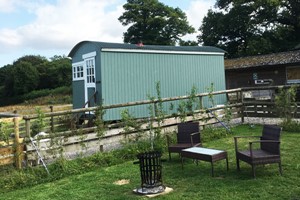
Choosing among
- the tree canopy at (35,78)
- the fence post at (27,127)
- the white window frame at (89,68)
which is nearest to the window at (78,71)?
the white window frame at (89,68)

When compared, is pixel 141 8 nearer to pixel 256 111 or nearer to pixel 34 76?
pixel 34 76

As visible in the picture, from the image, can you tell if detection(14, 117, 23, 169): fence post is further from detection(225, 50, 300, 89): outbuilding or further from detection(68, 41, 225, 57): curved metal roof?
detection(225, 50, 300, 89): outbuilding

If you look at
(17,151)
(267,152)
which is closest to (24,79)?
(17,151)

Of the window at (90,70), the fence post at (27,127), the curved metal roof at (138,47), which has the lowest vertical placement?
the fence post at (27,127)

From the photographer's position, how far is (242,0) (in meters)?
32.3

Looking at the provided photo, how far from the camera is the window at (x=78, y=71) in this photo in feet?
39.0

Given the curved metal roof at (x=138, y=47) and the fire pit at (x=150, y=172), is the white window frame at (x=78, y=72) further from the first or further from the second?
the fire pit at (x=150, y=172)

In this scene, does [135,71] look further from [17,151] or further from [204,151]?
[204,151]

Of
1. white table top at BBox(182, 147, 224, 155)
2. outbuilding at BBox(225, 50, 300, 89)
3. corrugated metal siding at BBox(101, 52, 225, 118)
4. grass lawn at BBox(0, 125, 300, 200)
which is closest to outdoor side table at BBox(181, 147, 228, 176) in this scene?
white table top at BBox(182, 147, 224, 155)

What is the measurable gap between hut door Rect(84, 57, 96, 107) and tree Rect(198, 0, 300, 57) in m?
22.9

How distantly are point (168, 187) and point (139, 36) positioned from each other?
40159mm

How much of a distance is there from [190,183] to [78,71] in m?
8.13

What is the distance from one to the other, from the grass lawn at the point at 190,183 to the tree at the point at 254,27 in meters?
26.8

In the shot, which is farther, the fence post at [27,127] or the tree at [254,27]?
the tree at [254,27]
